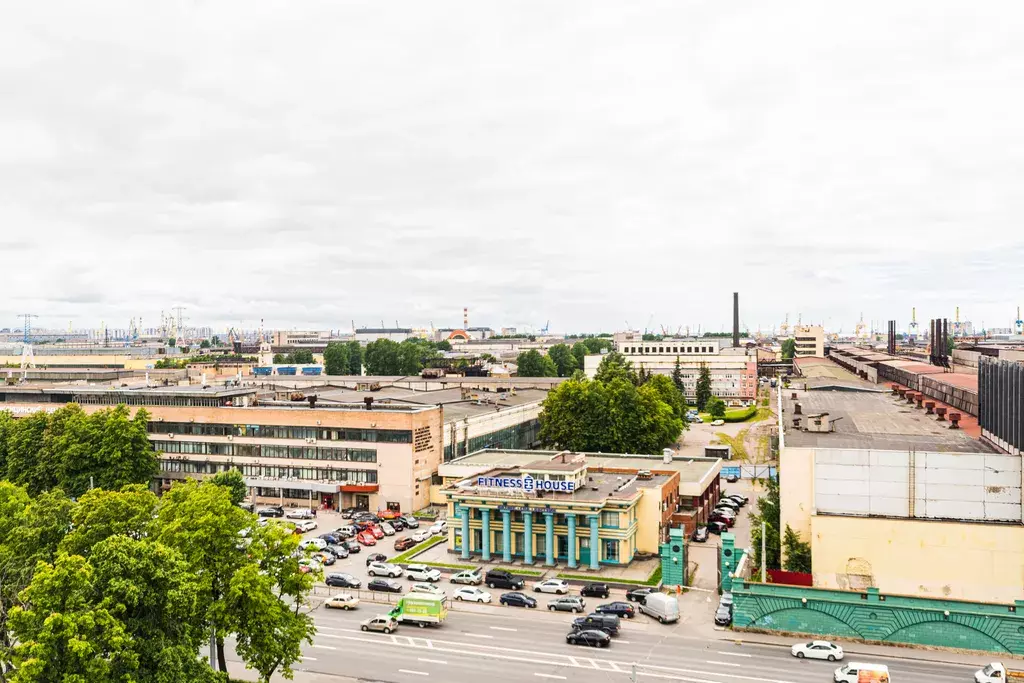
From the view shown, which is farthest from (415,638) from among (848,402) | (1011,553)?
(848,402)

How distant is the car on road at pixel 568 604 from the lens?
43.1 m

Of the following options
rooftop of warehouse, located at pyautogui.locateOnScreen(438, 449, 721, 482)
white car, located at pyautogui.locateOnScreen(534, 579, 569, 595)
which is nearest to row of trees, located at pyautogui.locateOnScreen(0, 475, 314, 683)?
white car, located at pyautogui.locateOnScreen(534, 579, 569, 595)

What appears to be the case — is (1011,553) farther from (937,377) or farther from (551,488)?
(937,377)

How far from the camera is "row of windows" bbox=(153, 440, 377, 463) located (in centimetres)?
7138

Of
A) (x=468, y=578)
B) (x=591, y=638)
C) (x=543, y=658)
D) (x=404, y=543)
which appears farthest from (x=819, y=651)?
(x=404, y=543)

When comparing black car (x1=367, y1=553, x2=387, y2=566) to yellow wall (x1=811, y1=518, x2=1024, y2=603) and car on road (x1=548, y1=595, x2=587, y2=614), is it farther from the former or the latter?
yellow wall (x1=811, y1=518, x2=1024, y2=603)

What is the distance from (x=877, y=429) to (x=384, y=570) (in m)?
35.7

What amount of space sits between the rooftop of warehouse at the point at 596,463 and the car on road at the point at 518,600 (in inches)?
841

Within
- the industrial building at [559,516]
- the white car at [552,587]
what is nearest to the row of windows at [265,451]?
the industrial building at [559,516]

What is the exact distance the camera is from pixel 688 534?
5897cm

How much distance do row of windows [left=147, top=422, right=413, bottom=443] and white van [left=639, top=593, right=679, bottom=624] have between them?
32.4m

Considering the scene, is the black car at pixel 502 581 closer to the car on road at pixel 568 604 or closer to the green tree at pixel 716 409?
the car on road at pixel 568 604

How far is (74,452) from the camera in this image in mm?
65688

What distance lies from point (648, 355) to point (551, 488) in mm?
130334
